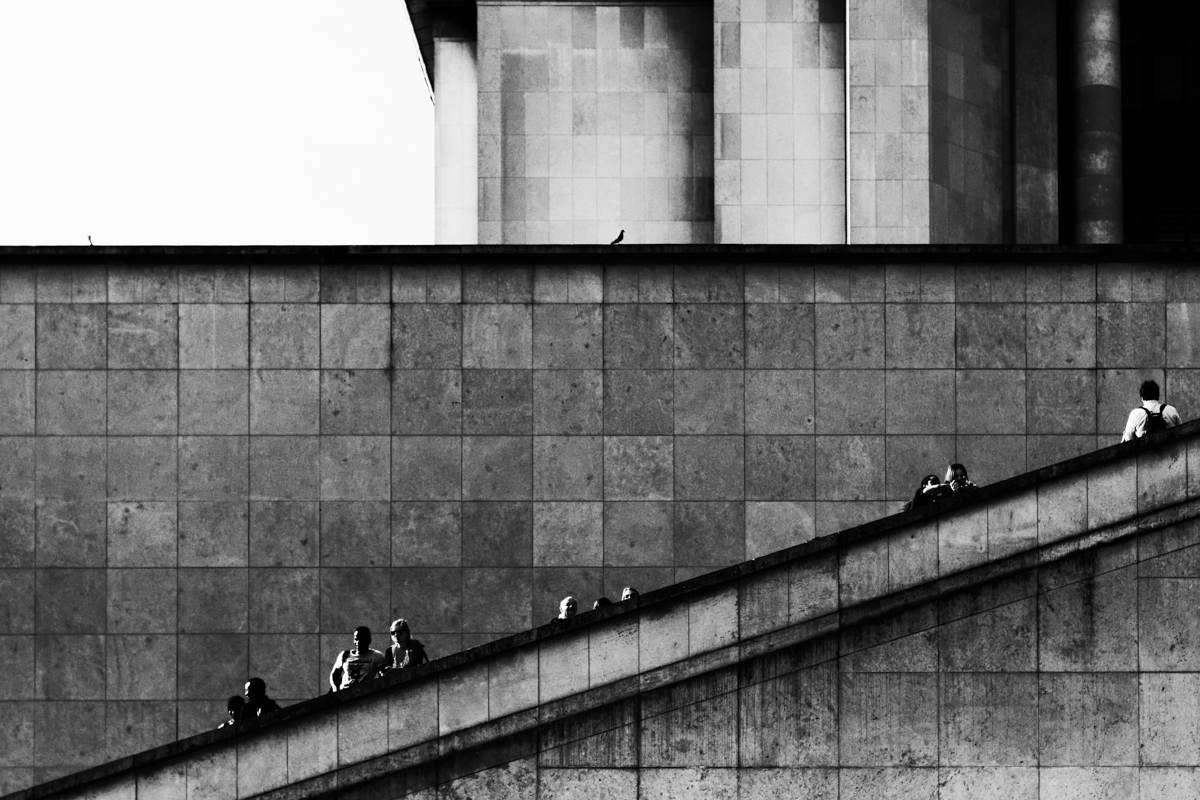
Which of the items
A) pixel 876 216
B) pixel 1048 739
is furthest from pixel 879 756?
pixel 876 216

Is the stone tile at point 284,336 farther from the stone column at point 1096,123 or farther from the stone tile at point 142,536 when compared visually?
the stone column at point 1096,123

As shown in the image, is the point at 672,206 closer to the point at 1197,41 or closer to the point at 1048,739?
the point at 1197,41

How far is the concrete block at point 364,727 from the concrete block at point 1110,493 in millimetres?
6220

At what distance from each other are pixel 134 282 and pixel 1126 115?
1880 cm

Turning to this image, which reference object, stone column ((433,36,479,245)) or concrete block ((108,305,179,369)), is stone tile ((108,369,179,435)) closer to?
concrete block ((108,305,179,369))

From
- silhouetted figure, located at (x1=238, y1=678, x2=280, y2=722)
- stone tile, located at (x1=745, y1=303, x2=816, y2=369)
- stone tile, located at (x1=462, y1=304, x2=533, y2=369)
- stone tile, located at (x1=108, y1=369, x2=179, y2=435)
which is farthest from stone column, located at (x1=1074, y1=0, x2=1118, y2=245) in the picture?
silhouetted figure, located at (x1=238, y1=678, x2=280, y2=722)

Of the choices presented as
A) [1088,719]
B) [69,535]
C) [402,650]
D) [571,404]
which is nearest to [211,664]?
[69,535]

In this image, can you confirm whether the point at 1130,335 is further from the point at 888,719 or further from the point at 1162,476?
the point at 888,719

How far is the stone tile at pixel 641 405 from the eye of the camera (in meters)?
19.1

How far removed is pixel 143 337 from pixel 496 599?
5.26 m

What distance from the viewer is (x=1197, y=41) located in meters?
29.5

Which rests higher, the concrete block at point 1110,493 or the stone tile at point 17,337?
the stone tile at point 17,337

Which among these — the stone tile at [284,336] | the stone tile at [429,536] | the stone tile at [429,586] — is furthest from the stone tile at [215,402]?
the stone tile at [429,586]

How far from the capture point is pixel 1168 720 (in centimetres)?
1371
